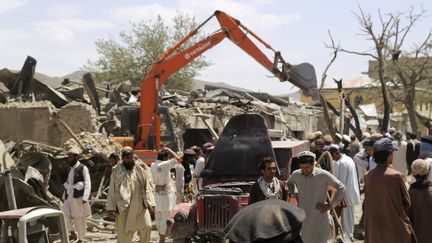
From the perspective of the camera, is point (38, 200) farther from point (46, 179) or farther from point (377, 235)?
point (377, 235)

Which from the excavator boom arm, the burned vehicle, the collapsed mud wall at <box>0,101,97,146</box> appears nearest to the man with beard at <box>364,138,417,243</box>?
the burned vehicle

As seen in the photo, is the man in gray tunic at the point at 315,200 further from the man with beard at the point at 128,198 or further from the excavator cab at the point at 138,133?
the excavator cab at the point at 138,133

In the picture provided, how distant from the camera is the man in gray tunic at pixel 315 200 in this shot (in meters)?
7.33

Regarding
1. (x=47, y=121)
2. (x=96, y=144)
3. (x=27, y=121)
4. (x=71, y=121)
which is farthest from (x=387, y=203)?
(x=27, y=121)

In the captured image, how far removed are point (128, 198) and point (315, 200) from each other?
3121 mm

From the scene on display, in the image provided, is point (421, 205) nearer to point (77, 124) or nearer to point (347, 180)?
point (347, 180)

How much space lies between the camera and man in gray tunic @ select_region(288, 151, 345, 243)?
7332 millimetres

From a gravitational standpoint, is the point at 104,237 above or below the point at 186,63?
below

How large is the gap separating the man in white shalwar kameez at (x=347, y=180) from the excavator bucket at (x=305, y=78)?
7354 millimetres

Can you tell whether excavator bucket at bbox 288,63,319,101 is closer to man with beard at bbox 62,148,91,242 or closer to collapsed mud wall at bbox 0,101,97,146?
collapsed mud wall at bbox 0,101,97,146

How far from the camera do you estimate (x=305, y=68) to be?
18672 millimetres

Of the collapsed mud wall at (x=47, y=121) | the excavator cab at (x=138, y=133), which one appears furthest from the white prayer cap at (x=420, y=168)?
the collapsed mud wall at (x=47, y=121)

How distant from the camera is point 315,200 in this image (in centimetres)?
737

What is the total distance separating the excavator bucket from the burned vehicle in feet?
27.0
